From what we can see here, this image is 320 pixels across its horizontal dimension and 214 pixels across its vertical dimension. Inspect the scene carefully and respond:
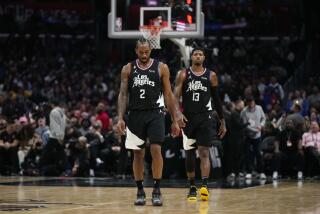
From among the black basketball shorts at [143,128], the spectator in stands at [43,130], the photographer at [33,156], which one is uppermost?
the black basketball shorts at [143,128]

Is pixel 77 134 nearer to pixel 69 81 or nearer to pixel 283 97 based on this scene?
pixel 283 97

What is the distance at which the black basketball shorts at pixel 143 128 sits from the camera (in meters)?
11.4

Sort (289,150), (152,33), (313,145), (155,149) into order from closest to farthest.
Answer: (155,149), (152,33), (313,145), (289,150)

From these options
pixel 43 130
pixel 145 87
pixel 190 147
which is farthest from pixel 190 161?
pixel 43 130

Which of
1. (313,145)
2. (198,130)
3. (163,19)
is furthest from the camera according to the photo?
(163,19)

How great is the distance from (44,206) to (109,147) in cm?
1025

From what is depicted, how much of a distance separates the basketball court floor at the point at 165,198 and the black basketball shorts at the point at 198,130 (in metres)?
0.88

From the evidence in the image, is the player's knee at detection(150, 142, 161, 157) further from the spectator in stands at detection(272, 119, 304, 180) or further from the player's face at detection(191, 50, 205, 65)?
the spectator in stands at detection(272, 119, 304, 180)

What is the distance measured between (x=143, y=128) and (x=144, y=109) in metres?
0.27

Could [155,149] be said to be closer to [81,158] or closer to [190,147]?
[190,147]

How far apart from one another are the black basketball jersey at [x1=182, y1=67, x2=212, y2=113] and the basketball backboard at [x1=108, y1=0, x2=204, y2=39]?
656 cm

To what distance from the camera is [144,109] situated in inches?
451

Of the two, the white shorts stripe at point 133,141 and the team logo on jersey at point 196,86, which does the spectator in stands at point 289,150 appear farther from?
the white shorts stripe at point 133,141

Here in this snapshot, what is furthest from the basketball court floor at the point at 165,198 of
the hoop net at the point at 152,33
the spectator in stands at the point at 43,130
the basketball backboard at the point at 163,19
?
the spectator in stands at the point at 43,130
